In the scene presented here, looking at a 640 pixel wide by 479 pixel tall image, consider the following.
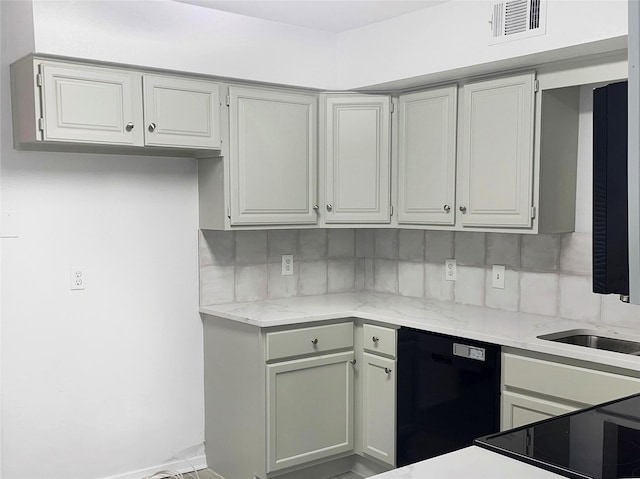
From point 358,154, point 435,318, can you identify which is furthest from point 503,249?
point 358,154

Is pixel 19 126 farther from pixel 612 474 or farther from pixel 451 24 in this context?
pixel 612 474

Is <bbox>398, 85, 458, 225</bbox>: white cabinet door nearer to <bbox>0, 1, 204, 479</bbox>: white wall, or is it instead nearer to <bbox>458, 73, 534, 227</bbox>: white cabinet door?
<bbox>458, 73, 534, 227</bbox>: white cabinet door

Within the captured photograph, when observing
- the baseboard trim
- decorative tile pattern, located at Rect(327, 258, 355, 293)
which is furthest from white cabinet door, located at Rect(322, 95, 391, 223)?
the baseboard trim

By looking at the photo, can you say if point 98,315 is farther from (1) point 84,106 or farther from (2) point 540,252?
(2) point 540,252

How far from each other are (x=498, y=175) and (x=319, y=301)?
1.24 metres

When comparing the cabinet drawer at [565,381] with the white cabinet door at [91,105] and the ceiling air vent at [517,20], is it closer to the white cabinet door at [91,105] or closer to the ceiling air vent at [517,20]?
the ceiling air vent at [517,20]

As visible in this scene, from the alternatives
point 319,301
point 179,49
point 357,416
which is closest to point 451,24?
point 179,49

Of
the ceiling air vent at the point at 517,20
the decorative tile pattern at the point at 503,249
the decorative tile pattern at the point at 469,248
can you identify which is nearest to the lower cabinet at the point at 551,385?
the decorative tile pattern at the point at 503,249

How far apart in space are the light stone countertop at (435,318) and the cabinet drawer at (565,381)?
5 cm

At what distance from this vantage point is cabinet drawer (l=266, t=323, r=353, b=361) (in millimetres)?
3211

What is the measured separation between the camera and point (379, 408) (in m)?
3.35

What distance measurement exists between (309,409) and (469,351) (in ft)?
3.00

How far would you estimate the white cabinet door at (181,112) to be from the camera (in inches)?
121

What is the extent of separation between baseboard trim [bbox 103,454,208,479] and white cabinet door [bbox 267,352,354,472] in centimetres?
63
